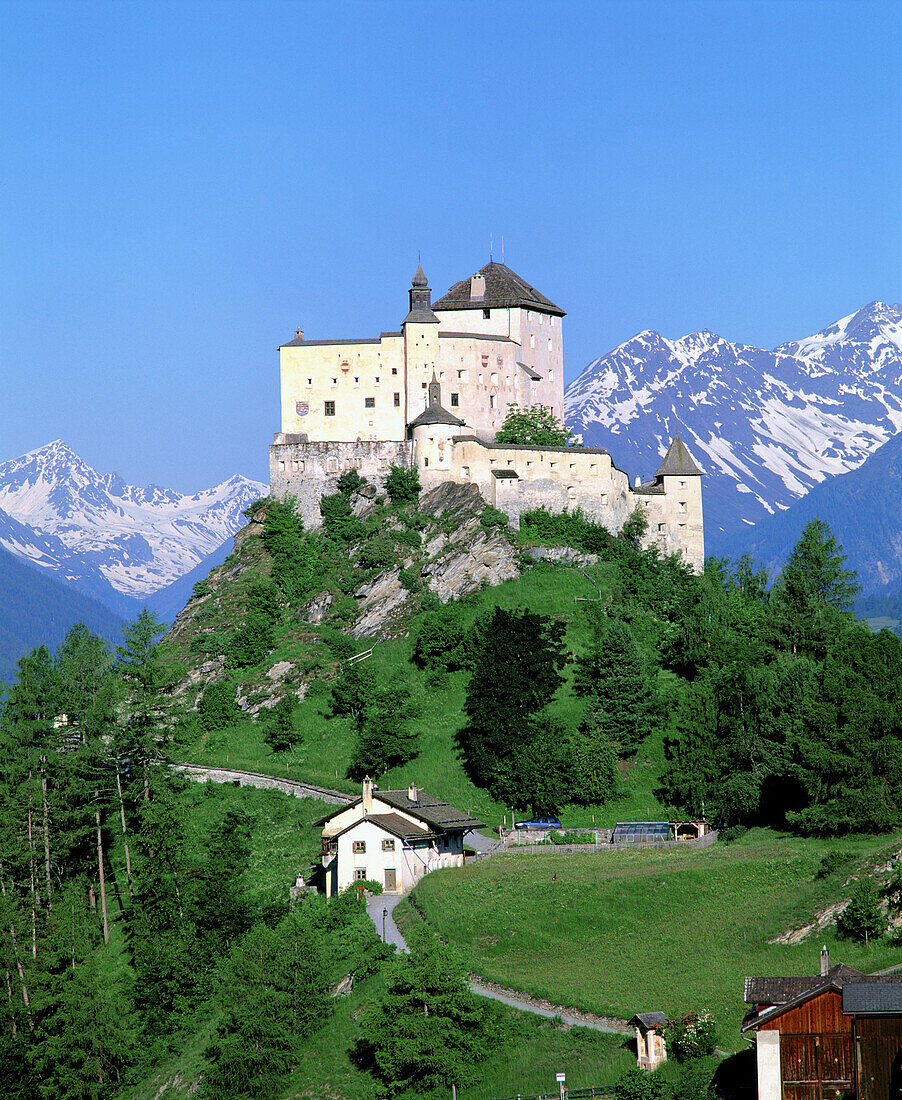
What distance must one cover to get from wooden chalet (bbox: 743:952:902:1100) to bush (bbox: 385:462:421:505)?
61.3 m

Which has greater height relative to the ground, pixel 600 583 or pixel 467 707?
pixel 600 583

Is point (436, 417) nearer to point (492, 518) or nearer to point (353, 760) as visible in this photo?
point (492, 518)

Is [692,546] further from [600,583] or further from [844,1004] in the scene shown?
[844,1004]

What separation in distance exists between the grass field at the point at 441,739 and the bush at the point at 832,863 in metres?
15.4

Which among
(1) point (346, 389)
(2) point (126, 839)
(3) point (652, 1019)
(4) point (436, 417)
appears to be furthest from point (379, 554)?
(3) point (652, 1019)

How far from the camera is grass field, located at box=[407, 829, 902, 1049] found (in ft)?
157

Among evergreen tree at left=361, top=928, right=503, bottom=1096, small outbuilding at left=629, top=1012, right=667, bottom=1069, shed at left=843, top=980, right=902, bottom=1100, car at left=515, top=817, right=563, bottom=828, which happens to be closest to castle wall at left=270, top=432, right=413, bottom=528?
car at left=515, top=817, right=563, bottom=828

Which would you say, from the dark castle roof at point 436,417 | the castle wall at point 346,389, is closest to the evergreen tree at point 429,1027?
the dark castle roof at point 436,417

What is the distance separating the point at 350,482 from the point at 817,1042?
64.9 meters

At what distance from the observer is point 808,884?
55.4 metres

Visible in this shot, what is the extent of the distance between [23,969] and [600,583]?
128 feet

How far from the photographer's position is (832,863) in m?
55.8

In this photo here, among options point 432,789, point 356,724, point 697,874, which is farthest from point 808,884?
point 356,724

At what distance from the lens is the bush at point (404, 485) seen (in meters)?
97.2
